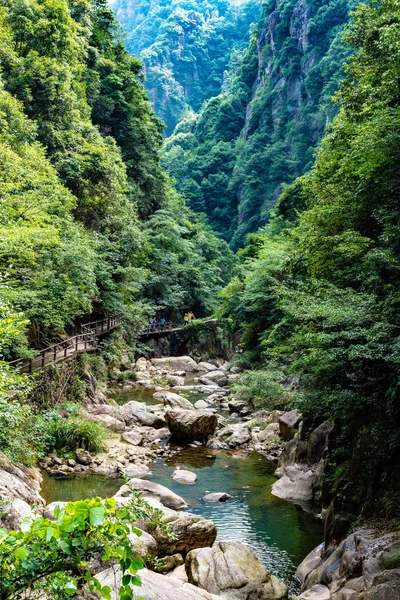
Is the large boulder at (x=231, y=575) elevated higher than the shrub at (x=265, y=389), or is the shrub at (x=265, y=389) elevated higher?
the shrub at (x=265, y=389)

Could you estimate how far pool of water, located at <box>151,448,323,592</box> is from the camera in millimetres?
9555

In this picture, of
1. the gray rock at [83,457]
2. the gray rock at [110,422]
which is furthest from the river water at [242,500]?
the gray rock at [110,422]

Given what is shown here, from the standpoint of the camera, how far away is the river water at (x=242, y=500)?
9.66m

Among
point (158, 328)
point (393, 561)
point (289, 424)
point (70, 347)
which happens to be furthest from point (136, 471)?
point (158, 328)

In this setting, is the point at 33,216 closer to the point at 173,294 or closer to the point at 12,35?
the point at 12,35

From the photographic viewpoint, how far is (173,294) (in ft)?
129

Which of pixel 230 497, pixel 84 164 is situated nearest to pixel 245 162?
pixel 84 164

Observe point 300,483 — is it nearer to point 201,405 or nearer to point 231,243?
point 201,405

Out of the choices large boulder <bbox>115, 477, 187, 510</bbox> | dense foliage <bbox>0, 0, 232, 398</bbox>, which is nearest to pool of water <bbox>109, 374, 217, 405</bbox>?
dense foliage <bbox>0, 0, 232, 398</bbox>

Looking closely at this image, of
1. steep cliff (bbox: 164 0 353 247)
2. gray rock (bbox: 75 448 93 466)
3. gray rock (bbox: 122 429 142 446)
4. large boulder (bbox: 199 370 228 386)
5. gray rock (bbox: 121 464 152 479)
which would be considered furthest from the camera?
steep cliff (bbox: 164 0 353 247)

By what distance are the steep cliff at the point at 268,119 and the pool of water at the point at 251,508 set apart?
45689mm

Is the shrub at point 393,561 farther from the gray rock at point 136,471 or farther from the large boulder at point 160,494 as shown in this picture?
the gray rock at point 136,471

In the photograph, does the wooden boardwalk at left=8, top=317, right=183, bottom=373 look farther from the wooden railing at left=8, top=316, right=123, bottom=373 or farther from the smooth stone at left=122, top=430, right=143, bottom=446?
the smooth stone at left=122, top=430, right=143, bottom=446

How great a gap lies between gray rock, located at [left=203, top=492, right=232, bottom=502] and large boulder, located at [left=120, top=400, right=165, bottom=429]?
6338 mm
